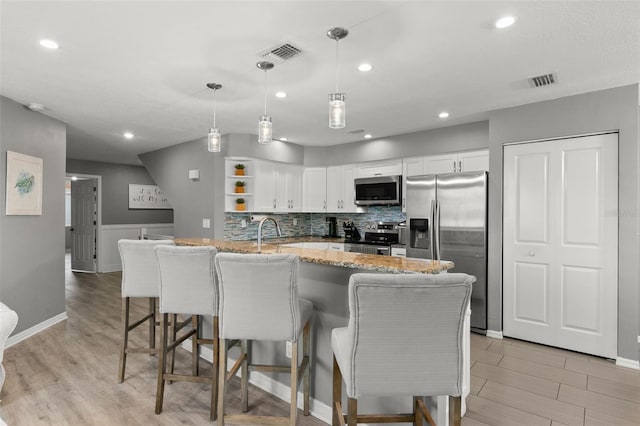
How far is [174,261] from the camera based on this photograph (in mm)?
2244

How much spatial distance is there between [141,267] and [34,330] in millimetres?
2283

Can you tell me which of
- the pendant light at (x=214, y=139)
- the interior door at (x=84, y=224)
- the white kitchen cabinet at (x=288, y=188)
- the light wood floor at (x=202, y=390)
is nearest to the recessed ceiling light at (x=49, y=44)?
the pendant light at (x=214, y=139)

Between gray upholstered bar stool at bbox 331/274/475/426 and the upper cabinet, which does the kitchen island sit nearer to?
gray upholstered bar stool at bbox 331/274/475/426

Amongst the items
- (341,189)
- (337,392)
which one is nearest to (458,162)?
(341,189)

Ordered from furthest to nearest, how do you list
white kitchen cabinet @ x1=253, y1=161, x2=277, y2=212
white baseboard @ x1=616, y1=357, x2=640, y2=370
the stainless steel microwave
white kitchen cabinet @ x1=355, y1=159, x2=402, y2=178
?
white kitchen cabinet @ x1=253, y1=161, x2=277, y2=212, white kitchen cabinet @ x1=355, y1=159, x2=402, y2=178, the stainless steel microwave, white baseboard @ x1=616, y1=357, x2=640, y2=370

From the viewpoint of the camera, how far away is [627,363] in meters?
3.04

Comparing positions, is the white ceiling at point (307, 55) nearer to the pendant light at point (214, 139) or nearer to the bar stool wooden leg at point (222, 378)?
the pendant light at point (214, 139)

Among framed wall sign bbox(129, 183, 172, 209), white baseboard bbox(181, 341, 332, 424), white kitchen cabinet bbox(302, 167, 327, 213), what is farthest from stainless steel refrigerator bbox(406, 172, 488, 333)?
framed wall sign bbox(129, 183, 172, 209)

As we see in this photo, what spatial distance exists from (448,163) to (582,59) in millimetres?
2104

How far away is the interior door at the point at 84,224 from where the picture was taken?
24.6 ft

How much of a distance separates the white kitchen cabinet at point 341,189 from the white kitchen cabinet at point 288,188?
1.70ft

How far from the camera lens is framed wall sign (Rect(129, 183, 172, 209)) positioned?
26.9 feet

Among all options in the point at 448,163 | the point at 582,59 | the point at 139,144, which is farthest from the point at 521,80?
the point at 139,144

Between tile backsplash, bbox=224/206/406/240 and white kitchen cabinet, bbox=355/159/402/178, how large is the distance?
21.8 inches
